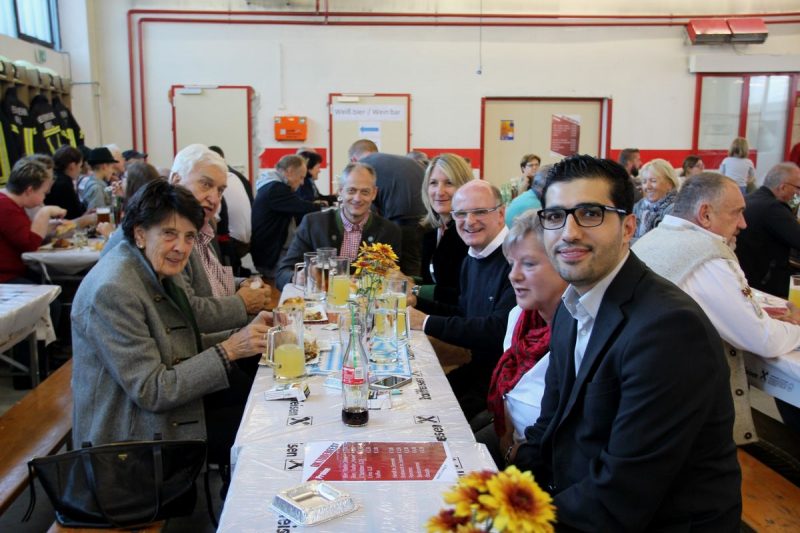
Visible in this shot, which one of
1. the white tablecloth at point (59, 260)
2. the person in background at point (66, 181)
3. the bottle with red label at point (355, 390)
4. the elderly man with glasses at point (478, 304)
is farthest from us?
the person in background at point (66, 181)

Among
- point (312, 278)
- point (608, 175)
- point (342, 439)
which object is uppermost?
point (608, 175)

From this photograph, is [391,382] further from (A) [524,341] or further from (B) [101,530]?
(B) [101,530]

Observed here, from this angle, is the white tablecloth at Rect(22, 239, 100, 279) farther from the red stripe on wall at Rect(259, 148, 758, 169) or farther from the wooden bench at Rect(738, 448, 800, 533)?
the red stripe on wall at Rect(259, 148, 758, 169)

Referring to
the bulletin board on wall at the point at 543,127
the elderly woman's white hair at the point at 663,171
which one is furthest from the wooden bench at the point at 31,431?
the bulletin board on wall at the point at 543,127

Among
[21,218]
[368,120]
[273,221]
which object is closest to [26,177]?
[21,218]

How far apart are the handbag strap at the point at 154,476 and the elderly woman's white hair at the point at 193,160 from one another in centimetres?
160

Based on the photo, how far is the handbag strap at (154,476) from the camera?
1.85m

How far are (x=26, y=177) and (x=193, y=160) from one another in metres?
2.21

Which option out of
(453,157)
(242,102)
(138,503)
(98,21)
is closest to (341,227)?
(453,157)

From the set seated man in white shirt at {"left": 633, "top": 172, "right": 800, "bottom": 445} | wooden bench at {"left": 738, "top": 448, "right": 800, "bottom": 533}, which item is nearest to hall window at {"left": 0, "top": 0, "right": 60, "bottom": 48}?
seated man in white shirt at {"left": 633, "top": 172, "right": 800, "bottom": 445}

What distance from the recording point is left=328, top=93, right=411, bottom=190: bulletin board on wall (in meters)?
8.91

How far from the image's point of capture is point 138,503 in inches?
75.4

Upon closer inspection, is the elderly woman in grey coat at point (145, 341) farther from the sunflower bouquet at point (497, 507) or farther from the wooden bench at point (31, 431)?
the sunflower bouquet at point (497, 507)

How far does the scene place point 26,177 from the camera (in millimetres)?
4594
